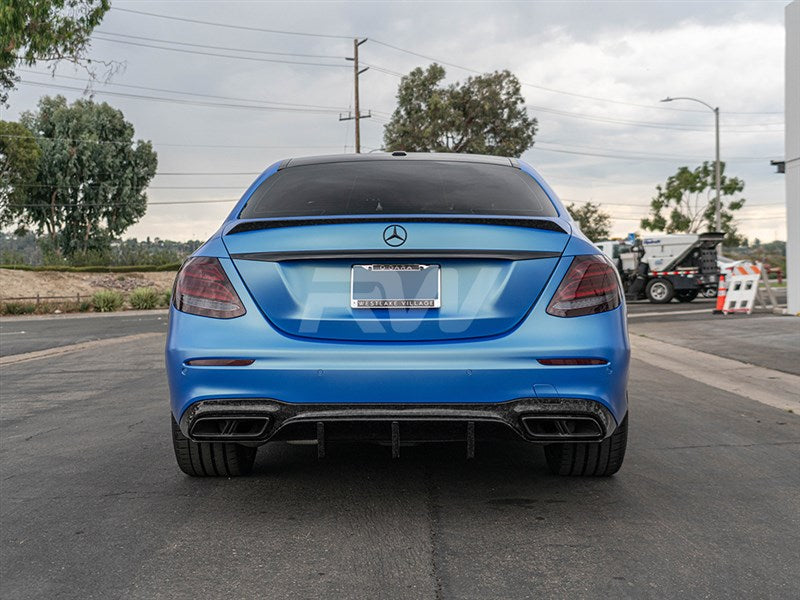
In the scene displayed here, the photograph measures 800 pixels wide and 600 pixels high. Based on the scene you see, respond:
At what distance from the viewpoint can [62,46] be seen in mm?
22422

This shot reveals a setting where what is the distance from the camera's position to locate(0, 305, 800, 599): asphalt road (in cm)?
323

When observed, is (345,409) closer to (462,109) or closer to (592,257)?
(592,257)

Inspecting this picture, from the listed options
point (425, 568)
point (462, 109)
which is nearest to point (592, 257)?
point (425, 568)

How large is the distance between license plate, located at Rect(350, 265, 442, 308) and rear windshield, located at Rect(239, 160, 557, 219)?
0.38 meters

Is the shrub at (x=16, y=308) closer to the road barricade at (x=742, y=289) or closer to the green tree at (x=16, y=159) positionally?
the road barricade at (x=742, y=289)

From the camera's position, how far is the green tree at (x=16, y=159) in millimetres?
58781

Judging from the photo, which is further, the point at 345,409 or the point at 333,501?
the point at 333,501

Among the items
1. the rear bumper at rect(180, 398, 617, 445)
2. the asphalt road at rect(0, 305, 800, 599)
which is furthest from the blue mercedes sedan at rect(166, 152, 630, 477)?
the asphalt road at rect(0, 305, 800, 599)

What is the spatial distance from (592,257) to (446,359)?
33.4 inches

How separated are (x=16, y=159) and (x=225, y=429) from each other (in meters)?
61.5

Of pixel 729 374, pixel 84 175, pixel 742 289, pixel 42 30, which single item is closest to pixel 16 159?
pixel 84 175

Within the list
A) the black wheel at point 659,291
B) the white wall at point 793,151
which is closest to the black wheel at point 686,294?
the black wheel at point 659,291

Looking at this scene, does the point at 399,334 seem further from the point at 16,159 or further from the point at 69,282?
the point at 16,159

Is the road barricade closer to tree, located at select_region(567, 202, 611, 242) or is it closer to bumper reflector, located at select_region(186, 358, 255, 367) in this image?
bumper reflector, located at select_region(186, 358, 255, 367)
